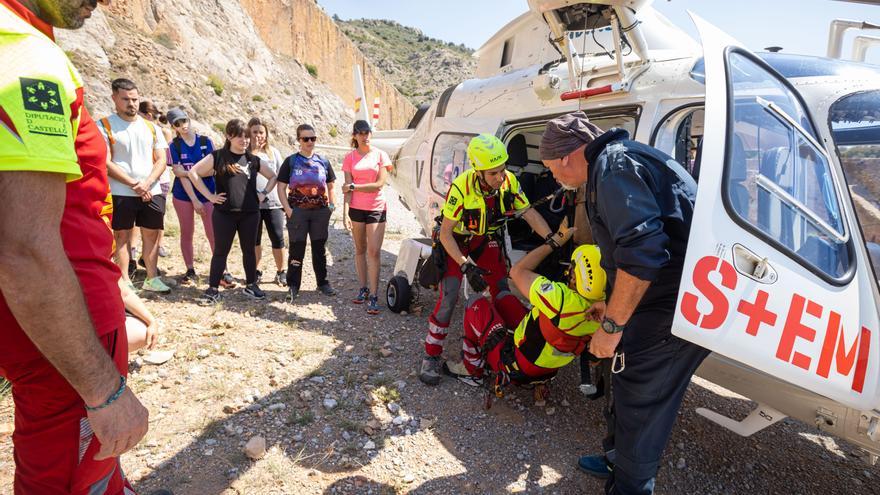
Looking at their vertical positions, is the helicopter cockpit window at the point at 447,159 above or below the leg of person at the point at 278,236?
above

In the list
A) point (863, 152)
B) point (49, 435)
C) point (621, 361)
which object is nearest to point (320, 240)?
point (621, 361)

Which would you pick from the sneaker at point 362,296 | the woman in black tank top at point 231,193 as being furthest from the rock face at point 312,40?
the sneaker at point 362,296

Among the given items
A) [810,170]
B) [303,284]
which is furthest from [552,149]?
[303,284]

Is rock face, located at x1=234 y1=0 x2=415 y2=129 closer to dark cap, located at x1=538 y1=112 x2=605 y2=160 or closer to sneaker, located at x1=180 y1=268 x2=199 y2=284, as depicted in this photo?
sneaker, located at x1=180 y1=268 x2=199 y2=284

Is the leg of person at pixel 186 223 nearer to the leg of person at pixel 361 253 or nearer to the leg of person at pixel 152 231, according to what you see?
the leg of person at pixel 152 231

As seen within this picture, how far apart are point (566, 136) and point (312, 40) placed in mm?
32616

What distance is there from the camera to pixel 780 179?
1.83 m

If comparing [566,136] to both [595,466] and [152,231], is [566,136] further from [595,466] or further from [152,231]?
[152,231]

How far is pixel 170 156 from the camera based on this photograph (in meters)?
5.36

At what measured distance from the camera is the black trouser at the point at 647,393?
2.01m

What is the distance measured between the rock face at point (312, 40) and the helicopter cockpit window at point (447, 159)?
25320 millimetres

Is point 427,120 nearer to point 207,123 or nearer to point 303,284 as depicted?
point 303,284

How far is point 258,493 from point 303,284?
11.7 feet

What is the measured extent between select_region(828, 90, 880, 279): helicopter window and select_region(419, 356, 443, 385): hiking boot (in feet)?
8.80
